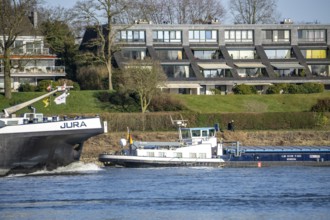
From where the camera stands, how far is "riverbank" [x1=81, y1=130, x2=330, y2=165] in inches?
2904

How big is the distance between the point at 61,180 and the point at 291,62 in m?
59.6

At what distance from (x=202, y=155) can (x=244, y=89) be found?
32.9 m

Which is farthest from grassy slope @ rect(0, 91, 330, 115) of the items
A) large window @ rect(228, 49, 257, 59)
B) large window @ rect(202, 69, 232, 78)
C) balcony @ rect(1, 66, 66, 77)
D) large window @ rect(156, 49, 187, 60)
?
large window @ rect(228, 49, 257, 59)

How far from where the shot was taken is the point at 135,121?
7944 cm

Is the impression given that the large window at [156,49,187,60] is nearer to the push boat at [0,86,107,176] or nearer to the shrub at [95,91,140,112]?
the shrub at [95,91,140,112]

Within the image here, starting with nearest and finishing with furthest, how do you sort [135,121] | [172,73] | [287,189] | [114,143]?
[287,189] → [114,143] → [135,121] → [172,73]

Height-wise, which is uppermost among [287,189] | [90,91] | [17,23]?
[17,23]

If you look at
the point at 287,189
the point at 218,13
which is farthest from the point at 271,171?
the point at 218,13

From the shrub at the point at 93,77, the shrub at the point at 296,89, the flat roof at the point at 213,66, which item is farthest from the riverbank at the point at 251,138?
the flat roof at the point at 213,66

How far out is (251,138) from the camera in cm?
7775

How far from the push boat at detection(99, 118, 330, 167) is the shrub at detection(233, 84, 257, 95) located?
30.5 metres

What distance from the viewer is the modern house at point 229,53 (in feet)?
348

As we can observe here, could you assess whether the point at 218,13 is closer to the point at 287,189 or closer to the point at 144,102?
the point at 144,102

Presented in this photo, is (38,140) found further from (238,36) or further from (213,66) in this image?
(238,36)
